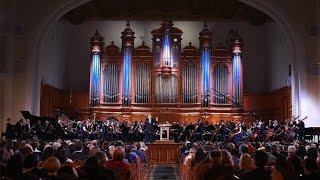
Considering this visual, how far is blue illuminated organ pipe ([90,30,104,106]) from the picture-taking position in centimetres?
2264

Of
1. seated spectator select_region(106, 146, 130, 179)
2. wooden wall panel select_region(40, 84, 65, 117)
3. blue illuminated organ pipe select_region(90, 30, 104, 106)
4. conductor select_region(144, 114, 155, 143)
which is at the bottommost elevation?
seated spectator select_region(106, 146, 130, 179)

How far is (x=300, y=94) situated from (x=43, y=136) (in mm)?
9345

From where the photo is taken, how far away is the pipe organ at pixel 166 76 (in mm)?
22625

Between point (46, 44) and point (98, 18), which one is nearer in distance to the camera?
point (46, 44)

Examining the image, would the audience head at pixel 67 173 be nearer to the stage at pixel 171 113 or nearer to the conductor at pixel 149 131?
the conductor at pixel 149 131

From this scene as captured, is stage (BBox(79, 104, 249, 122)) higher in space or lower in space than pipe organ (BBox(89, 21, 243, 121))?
lower

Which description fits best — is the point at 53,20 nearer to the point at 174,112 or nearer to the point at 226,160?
the point at 174,112

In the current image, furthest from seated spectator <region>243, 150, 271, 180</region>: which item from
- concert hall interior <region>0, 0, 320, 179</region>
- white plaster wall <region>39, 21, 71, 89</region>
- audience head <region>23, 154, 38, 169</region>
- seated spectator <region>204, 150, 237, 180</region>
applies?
white plaster wall <region>39, 21, 71, 89</region>

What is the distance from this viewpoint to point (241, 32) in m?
24.0

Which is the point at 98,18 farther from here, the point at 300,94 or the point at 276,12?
the point at 300,94

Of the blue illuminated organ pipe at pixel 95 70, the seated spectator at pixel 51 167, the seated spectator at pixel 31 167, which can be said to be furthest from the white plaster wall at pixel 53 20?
the seated spectator at pixel 51 167

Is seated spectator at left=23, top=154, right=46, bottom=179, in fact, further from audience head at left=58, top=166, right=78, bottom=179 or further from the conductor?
the conductor

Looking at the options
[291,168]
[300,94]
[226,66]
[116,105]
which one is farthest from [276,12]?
[291,168]

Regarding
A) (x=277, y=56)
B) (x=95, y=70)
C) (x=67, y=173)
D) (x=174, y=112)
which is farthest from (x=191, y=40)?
(x=67, y=173)
